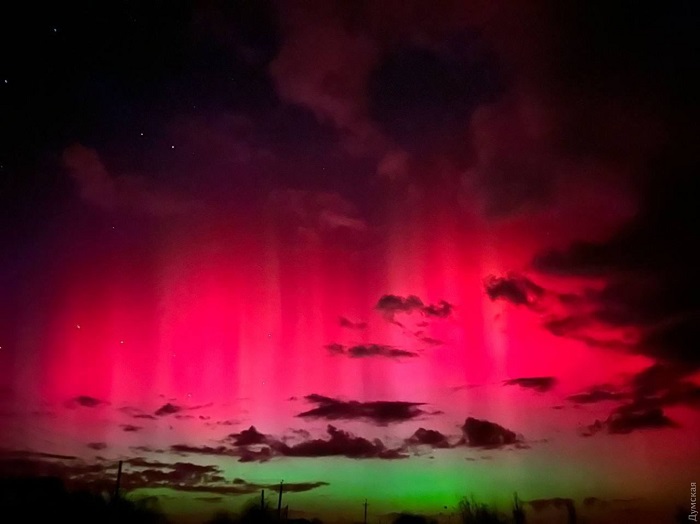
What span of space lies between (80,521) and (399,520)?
39.8 metres

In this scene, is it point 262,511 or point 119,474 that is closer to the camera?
point 119,474

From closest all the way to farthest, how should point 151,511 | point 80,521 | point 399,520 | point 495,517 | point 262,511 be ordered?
1. point 80,521
2. point 151,511
3. point 262,511
4. point 495,517
5. point 399,520

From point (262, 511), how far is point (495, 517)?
2252 cm

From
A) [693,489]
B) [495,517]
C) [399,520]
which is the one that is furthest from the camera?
[399,520]

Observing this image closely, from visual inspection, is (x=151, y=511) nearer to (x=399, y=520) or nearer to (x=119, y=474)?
(x=119, y=474)

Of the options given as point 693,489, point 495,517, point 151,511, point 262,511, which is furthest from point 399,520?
point 693,489

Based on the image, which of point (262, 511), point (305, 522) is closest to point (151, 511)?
point (262, 511)

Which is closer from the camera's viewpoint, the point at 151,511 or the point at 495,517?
the point at 151,511

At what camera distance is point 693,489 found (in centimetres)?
3503

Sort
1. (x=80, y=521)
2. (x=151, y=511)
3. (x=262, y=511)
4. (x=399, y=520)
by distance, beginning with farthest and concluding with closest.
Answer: (x=399, y=520)
(x=262, y=511)
(x=151, y=511)
(x=80, y=521)

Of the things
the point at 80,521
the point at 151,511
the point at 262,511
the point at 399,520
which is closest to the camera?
the point at 80,521

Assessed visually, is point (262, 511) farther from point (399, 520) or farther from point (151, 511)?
point (399, 520)

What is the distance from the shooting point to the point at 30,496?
158ft

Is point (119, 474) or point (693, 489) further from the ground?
point (119, 474)
